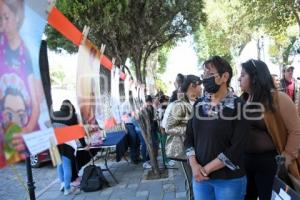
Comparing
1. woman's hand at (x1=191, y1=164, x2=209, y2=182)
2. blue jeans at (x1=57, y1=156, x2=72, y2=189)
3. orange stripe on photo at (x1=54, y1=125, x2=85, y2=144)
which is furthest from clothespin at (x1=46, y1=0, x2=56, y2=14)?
blue jeans at (x1=57, y1=156, x2=72, y2=189)

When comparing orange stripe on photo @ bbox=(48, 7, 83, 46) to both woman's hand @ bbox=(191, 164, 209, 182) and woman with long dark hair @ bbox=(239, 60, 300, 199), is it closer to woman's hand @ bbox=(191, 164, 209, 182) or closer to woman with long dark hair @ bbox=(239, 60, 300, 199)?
woman's hand @ bbox=(191, 164, 209, 182)

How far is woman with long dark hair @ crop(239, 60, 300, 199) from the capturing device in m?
3.40

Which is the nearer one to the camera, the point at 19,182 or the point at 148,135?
the point at 148,135

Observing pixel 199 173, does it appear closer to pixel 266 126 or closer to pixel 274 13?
Result: pixel 266 126

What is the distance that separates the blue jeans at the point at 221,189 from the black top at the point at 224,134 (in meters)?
0.05

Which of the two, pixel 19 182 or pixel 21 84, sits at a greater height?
pixel 21 84

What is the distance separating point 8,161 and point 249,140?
87.2 inches

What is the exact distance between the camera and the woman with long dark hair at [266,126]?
3396mm

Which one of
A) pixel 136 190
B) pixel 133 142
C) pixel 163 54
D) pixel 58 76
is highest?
pixel 163 54

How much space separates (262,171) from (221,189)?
0.53m

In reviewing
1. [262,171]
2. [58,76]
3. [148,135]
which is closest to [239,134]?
[262,171]

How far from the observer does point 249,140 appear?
3527mm

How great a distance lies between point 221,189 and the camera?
3.22 metres

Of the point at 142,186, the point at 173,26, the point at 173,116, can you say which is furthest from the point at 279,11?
the point at 173,116
